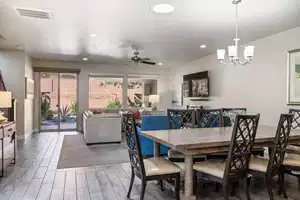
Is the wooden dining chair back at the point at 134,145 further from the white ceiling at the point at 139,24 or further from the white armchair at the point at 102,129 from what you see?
the white armchair at the point at 102,129

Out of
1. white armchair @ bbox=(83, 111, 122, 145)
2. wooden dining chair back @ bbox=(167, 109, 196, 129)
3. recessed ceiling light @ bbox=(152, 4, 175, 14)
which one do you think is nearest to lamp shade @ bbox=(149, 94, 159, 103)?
white armchair @ bbox=(83, 111, 122, 145)

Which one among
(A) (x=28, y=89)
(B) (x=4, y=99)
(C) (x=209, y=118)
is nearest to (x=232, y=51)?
(C) (x=209, y=118)

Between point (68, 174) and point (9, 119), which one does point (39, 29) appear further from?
point (68, 174)

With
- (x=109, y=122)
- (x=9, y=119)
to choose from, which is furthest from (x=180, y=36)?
(x=9, y=119)

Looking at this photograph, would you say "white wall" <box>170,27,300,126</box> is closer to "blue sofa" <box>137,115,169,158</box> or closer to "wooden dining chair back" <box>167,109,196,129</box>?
"wooden dining chair back" <box>167,109,196,129</box>

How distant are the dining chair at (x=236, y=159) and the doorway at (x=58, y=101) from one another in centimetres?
757

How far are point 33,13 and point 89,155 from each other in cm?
294

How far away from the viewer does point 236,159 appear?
240cm

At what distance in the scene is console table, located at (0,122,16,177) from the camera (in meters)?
3.45

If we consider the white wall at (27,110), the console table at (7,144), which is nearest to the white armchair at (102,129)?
the console table at (7,144)

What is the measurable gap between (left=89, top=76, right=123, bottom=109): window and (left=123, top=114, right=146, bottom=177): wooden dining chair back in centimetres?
706

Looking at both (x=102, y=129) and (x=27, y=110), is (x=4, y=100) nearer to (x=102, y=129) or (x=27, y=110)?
(x=102, y=129)

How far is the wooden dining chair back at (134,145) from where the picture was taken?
2.46 meters

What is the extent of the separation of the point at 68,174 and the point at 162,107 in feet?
22.8
